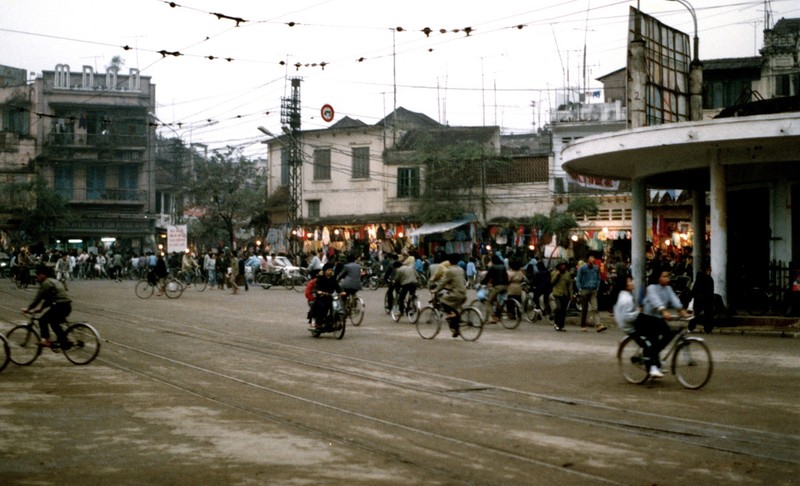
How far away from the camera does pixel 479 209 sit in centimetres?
4597

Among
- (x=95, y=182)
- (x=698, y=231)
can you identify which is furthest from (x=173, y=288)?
(x=95, y=182)

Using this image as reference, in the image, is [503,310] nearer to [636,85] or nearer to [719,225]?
[719,225]

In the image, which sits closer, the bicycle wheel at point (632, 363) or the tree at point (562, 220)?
the bicycle wheel at point (632, 363)

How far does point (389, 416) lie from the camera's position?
9148mm

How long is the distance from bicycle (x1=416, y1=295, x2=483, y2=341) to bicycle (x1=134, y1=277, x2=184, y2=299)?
15993mm

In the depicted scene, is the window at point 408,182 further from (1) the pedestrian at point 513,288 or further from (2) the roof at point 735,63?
(1) the pedestrian at point 513,288

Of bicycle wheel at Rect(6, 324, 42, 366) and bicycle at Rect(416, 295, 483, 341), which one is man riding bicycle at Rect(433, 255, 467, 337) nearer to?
bicycle at Rect(416, 295, 483, 341)

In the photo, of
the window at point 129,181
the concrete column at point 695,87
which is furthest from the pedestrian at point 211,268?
the window at point 129,181

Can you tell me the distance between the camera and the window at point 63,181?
199 feet

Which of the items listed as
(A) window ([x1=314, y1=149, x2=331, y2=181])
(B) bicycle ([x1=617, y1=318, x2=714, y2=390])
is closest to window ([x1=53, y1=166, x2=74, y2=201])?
(A) window ([x1=314, y1=149, x2=331, y2=181])

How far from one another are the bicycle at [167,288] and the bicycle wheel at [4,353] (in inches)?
757

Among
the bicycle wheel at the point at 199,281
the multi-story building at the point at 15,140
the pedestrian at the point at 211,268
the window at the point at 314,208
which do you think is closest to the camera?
the bicycle wheel at the point at 199,281

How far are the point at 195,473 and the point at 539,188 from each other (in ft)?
129

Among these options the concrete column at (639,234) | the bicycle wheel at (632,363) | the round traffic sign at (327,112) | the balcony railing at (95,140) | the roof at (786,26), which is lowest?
the bicycle wheel at (632,363)
